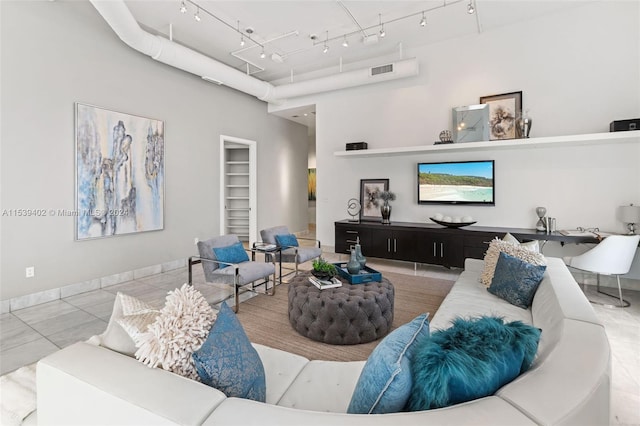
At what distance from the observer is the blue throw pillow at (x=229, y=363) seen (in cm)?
100

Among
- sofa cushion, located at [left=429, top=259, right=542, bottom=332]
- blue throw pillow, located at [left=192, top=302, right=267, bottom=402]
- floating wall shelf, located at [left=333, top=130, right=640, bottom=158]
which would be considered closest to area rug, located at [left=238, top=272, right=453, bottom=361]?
sofa cushion, located at [left=429, top=259, right=542, bottom=332]

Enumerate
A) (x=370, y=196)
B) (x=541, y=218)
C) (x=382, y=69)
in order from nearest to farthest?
1. (x=541, y=218)
2. (x=382, y=69)
3. (x=370, y=196)

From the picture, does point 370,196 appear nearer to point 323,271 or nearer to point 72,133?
point 323,271

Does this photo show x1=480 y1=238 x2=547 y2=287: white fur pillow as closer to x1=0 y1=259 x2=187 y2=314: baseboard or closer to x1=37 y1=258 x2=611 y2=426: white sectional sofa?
x1=37 y1=258 x2=611 y2=426: white sectional sofa

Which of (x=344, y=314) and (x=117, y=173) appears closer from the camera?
(x=344, y=314)

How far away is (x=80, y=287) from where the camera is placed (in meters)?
3.97

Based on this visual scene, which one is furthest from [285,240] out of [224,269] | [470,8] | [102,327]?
[470,8]

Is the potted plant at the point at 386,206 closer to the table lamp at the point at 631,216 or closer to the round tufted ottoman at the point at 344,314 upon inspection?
the round tufted ottoman at the point at 344,314

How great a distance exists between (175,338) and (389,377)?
711 millimetres

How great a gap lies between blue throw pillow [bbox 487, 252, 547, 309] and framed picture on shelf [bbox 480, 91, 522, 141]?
2.90 metres

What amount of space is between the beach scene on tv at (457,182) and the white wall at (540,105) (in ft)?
0.51

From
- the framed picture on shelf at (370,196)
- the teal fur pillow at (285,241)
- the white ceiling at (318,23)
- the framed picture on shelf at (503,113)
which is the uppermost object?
the white ceiling at (318,23)

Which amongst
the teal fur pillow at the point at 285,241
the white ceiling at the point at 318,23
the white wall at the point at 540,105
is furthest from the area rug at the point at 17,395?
the white wall at the point at 540,105

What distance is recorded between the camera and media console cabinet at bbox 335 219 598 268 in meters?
4.36
